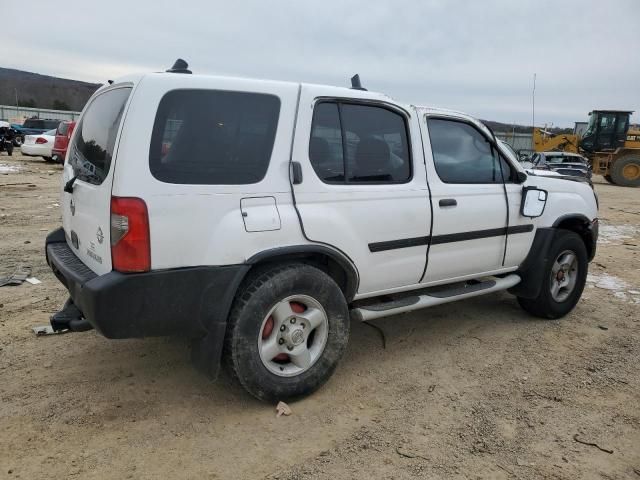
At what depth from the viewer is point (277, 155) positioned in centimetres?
311

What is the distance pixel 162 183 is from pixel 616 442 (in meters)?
2.86

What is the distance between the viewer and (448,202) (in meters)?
3.88

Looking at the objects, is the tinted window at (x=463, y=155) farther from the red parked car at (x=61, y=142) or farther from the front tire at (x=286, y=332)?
the red parked car at (x=61, y=142)

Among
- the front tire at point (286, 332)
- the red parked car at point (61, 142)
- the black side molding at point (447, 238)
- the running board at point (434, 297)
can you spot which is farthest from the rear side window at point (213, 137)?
the red parked car at point (61, 142)

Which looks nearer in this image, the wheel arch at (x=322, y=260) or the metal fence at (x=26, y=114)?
the wheel arch at (x=322, y=260)

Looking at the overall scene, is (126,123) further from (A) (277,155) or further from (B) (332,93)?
(B) (332,93)

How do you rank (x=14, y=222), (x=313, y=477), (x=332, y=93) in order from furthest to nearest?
1. (x=14, y=222)
2. (x=332, y=93)
3. (x=313, y=477)

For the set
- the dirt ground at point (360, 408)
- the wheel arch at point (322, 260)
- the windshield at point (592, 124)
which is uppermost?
the windshield at point (592, 124)

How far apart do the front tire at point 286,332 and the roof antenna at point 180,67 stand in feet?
4.05

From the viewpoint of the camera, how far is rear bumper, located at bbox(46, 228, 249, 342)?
271cm

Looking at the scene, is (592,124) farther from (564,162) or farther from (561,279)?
(561,279)

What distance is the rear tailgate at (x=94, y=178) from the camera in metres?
2.85

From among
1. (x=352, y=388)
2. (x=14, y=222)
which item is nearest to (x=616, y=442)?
(x=352, y=388)

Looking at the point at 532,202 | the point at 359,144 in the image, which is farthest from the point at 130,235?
the point at 532,202
